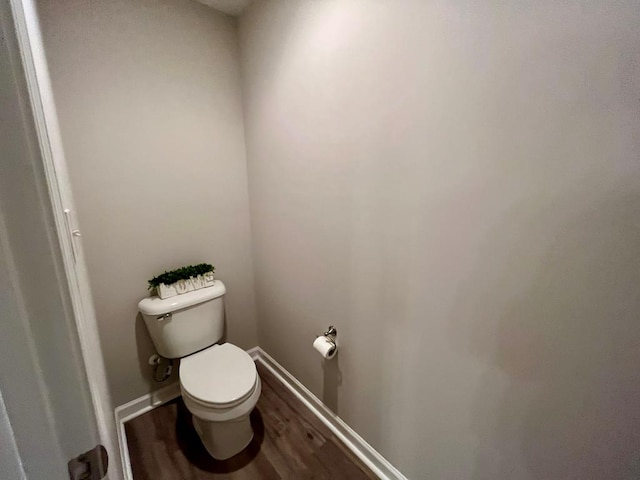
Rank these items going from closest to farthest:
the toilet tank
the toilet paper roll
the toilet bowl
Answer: the toilet bowl, the toilet paper roll, the toilet tank

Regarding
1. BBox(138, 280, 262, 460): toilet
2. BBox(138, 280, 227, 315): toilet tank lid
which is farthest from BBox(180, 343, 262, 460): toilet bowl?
BBox(138, 280, 227, 315): toilet tank lid

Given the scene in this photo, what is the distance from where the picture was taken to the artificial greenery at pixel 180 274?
1534mm

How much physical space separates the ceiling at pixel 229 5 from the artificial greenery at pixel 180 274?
145 cm

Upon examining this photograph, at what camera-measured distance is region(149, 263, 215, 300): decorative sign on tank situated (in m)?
1.53

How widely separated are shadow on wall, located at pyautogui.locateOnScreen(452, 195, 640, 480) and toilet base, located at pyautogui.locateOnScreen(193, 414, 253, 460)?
3.62 ft

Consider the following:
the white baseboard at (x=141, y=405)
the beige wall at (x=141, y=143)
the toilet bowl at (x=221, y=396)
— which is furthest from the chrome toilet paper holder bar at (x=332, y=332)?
the white baseboard at (x=141, y=405)

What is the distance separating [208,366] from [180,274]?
527mm

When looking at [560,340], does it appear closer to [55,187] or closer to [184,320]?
[55,187]

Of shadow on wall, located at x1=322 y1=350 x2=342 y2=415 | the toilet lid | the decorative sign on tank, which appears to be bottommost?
shadow on wall, located at x1=322 y1=350 x2=342 y2=415

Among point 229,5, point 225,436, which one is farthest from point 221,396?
point 229,5

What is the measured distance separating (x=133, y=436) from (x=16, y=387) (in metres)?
1.71

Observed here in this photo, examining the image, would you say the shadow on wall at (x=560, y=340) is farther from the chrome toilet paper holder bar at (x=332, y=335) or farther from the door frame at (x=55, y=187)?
the door frame at (x=55, y=187)

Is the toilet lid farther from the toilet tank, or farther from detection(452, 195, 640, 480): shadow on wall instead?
detection(452, 195, 640, 480): shadow on wall

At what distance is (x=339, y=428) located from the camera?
151 cm
